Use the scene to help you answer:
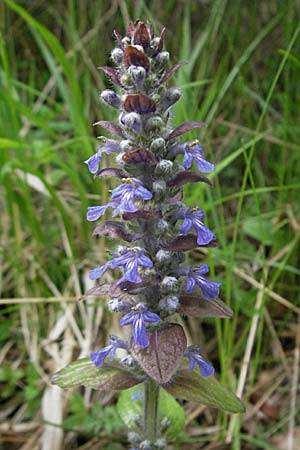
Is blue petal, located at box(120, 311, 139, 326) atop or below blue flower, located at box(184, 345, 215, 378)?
atop

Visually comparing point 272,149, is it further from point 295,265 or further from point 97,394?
point 97,394

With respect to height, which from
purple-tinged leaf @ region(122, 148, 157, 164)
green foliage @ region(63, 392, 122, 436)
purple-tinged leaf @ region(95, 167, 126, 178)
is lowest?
green foliage @ region(63, 392, 122, 436)

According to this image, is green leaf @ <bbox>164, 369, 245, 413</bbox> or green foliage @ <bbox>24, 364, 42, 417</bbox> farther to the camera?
green foliage @ <bbox>24, 364, 42, 417</bbox>

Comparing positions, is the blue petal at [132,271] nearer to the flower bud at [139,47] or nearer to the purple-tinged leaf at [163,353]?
the purple-tinged leaf at [163,353]

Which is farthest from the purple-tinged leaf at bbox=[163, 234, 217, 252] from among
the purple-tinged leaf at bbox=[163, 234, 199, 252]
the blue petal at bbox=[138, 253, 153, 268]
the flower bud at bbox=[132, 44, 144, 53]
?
the flower bud at bbox=[132, 44, 144, 53]

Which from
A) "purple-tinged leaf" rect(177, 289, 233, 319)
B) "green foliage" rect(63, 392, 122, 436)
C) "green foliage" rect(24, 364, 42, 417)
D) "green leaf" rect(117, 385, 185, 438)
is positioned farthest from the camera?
"green foliage" rect(24, 364, 42, 417)

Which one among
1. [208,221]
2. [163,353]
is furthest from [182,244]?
[208,221]

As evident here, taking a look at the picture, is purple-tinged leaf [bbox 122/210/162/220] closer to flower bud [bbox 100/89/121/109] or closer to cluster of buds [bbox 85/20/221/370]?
cluster of buds [bbox 85/20/221/370]
